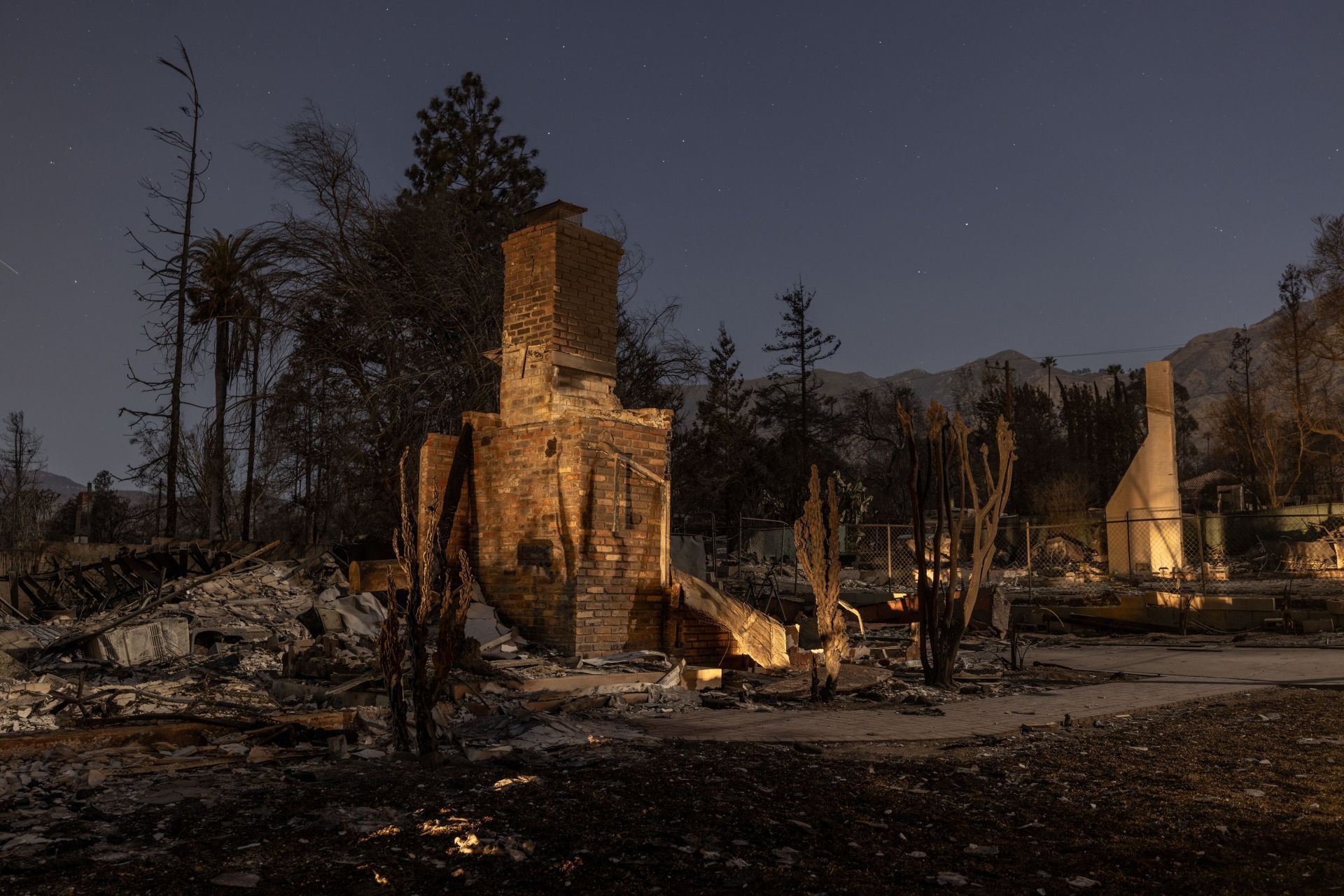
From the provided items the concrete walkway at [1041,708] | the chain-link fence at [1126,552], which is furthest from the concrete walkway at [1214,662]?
the chain-link fence at [1126,552]

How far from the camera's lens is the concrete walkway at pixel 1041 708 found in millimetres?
6352

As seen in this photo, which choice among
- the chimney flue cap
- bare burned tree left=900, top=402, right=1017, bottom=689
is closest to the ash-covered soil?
bare burned tree left=900, top=402, right=1017, bottom=689

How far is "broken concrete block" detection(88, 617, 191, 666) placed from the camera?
331 inches

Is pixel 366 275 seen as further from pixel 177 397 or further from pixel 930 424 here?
pixel 930 424

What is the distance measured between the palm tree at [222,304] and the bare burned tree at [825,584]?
1164cm

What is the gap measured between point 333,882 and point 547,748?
8.43ft

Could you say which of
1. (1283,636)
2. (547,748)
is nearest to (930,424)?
(547,748)

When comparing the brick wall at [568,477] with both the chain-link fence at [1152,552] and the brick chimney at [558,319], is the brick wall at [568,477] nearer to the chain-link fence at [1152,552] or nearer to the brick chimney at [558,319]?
the brick chimney at [558,319]

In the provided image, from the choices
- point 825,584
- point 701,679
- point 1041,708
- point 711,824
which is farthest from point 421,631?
point 1041,708

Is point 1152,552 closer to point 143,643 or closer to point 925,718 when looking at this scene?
point 925,718

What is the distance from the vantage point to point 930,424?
8.70 meters

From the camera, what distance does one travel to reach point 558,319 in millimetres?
9555

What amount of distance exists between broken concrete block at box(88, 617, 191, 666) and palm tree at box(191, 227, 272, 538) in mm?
8141

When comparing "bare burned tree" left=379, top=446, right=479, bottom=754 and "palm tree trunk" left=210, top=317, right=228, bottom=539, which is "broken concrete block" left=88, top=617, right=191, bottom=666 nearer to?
"bare burned tree" left=379, top=446, right=479, bottom=754
